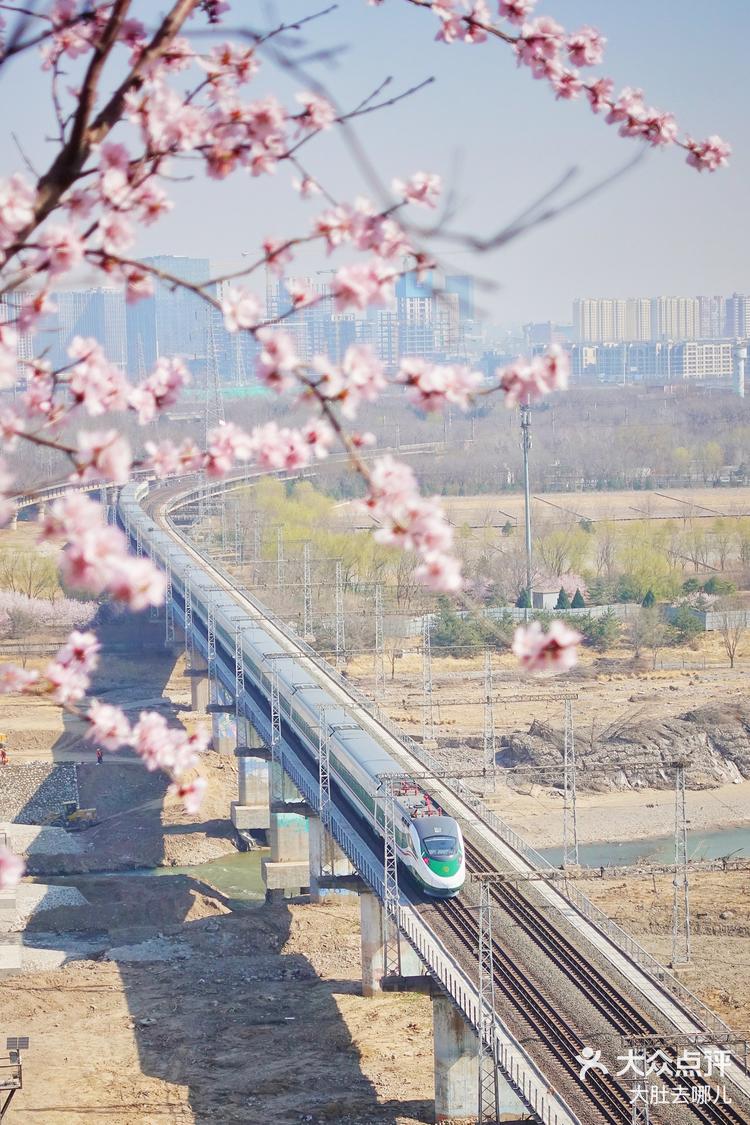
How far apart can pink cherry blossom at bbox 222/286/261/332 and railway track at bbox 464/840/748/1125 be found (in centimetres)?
1175

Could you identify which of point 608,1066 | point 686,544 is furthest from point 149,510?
point 608,1066

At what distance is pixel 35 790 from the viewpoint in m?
36.7

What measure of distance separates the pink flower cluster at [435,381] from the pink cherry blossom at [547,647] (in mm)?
598

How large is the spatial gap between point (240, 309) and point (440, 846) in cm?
1625

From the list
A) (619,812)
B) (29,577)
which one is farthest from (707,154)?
(29,577)

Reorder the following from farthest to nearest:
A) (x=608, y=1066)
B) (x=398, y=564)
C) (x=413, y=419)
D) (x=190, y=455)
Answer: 1. (x=413, y=419)
2. (x=398, y=564)
3. (x=608, y=1066)
4. (x=190, y=455)

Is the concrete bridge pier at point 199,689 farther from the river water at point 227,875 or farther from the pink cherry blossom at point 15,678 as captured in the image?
the pink cherry blossom at point 15,678

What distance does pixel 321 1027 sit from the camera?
21.8 m

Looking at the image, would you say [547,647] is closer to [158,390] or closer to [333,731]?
[158,390]

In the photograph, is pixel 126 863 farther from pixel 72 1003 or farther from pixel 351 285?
pixel 351 285

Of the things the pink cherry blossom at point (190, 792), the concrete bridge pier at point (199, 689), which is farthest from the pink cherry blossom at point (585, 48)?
the concrete bridge pier at point (199, 689)

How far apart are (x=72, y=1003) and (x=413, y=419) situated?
89.9m

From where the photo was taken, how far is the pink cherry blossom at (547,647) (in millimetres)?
3615

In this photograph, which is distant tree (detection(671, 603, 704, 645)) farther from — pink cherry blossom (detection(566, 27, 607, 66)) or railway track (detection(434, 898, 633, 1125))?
pink cherry blossom (detection(566, 27, 607, 66))
